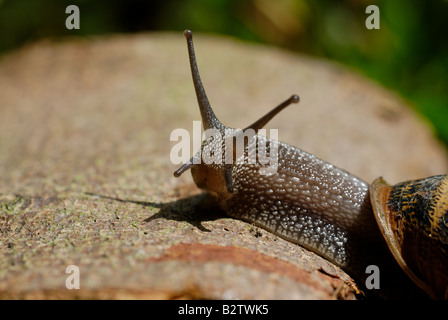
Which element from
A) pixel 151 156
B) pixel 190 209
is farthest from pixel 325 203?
pixel 151 156

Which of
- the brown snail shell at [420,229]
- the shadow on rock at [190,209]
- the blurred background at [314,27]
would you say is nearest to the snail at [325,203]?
the brown snail shell at [420,229]

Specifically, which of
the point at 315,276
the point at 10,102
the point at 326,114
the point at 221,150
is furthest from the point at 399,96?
the point at 10,102

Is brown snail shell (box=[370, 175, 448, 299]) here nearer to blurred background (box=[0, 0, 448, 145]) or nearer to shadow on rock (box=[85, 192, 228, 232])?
shadow on rock (box=[85, 192, 228, 232])

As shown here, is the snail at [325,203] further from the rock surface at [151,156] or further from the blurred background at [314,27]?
the blurred background at [314,27]

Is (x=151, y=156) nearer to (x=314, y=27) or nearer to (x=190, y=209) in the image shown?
(x=190, y=209)

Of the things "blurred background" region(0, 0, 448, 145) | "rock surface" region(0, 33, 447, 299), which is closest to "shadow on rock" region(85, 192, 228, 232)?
"rock surface" region(0, 33, 447, 299)

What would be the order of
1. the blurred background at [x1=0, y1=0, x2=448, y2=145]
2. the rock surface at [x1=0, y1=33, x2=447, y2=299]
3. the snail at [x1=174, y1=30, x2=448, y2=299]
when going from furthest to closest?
the blurred background at [x1=0, y1=0, x2=448, y2=145] → the snail at [x1=174, y1=30, x2=448, y2=299] → the rock surface at [x1=0, y1=33, x2=447, y2=299]
